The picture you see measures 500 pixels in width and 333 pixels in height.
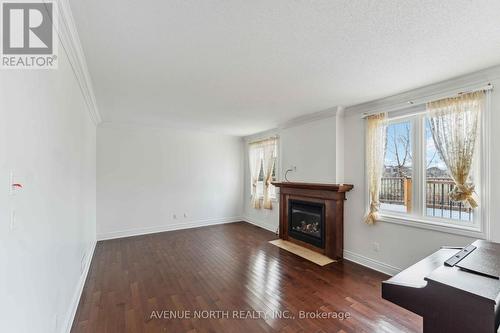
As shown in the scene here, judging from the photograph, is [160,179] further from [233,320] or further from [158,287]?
[233,320]

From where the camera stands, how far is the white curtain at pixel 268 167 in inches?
219

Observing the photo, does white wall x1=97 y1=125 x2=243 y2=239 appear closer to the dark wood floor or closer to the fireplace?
the dark wood floor

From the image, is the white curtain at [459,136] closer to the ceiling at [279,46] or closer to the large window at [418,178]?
the large window at [418,178]

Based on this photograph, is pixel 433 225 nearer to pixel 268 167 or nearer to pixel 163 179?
pixel 268 167

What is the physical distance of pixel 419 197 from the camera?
3.01 meters

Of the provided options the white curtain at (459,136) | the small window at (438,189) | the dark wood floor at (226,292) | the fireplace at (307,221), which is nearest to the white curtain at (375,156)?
the small window at (438,189)

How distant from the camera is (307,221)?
172 inches

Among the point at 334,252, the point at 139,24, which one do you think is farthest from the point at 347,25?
the point at 334,252

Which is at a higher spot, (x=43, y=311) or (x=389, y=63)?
(x=389, y=63)

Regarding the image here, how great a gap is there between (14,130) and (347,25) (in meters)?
2.07

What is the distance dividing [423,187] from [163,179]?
16.6ft

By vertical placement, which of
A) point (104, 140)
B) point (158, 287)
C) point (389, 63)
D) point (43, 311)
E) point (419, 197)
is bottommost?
point (158, 287)

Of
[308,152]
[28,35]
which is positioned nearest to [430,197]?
[308,152]

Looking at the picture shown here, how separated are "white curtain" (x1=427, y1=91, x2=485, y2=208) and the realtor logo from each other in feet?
12.4
